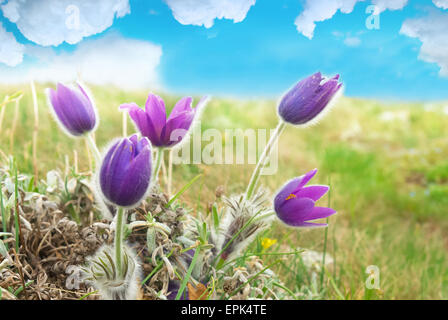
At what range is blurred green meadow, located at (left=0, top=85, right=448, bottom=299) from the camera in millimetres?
859

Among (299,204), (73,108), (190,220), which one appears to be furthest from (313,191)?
(73,108)

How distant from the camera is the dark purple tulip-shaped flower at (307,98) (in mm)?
509

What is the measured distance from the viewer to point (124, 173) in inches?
16.1

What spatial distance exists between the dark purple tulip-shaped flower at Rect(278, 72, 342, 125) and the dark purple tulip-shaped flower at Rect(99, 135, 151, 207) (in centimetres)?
20

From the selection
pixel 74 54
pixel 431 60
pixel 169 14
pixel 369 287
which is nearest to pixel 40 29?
pixel 74 54

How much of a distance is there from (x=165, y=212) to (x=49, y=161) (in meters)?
0.48

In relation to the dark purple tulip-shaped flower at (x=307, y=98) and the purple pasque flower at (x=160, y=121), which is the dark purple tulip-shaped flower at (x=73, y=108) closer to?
the purple pasque flower at (x=160, y=121)

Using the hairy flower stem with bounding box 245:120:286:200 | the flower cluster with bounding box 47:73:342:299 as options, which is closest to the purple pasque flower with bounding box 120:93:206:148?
the flower cluster with bounding box 47:73:342:299

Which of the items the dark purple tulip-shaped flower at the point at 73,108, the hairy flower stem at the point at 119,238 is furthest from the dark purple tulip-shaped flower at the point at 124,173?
the dark purple tulip-shaped flower at the point at 73,108

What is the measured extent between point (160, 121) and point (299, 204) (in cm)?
19

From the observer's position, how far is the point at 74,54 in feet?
2.03

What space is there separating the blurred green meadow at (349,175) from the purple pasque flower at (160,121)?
172mm

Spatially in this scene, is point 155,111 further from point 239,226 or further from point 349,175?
point 349,175

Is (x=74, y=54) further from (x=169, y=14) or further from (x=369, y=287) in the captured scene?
(x=369, y=287)
